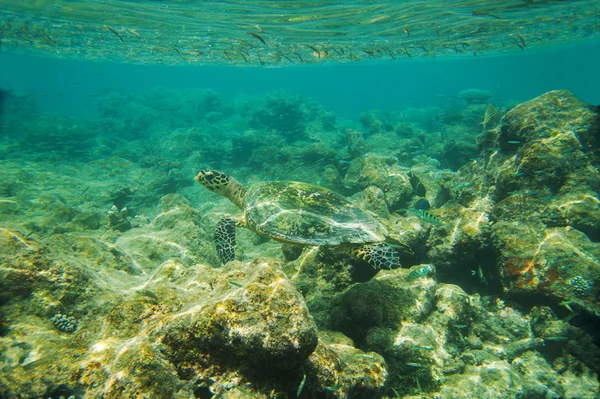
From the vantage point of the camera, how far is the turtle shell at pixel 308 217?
4.68m

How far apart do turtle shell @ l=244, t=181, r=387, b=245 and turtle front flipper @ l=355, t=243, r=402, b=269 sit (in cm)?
13

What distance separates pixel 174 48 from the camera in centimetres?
→ 2864

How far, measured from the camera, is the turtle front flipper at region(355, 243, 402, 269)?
14.3 feet

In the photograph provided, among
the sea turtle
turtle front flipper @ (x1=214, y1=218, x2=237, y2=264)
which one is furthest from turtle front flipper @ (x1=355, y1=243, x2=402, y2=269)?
turtle front flipper @ (x1=214, y1=218, x2=237, y2=264)

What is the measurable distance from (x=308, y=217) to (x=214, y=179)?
10.7 feet

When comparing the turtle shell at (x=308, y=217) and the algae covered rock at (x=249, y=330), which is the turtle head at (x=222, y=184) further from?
the algae covered rock at (x=249, y=330)

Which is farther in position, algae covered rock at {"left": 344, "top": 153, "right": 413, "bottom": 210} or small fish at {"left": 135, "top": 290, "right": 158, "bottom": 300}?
algae covered rock at {"left": 344, "top": 153, "right": 413, "bottom": 210}

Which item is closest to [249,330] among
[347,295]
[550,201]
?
[347,295]

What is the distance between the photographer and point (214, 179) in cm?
710

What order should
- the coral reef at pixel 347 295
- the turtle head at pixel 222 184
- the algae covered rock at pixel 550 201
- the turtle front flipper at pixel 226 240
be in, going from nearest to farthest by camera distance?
the coral reef at pixel 347 295
the algae covered rock at pixel 550 201
the turtle front flipper at pixel 226 240
the turtle head at pixel 222 184

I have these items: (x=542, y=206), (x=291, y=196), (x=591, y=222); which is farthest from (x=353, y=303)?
(x=591, y=222)

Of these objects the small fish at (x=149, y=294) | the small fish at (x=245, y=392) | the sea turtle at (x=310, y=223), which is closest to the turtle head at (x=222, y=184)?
the sea turtle at (x=310, y=223)

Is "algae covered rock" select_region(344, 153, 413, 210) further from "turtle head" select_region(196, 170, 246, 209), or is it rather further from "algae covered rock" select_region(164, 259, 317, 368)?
"algae covered rock" select_region(164, 259, 317, 368)

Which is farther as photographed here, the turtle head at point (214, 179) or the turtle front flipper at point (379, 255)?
the turtle head at point (214, 179)
